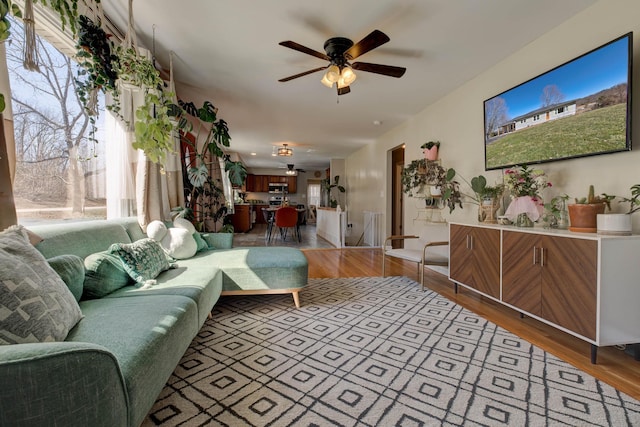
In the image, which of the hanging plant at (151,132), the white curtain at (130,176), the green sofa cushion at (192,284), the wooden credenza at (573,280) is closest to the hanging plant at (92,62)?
the hanging plant at (151,132)

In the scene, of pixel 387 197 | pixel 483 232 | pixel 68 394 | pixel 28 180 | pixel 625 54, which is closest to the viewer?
pixel 68 394

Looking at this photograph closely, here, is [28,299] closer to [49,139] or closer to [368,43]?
[49,139]

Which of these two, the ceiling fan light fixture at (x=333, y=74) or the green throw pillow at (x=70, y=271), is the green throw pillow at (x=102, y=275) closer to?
the green throw pillow at (x=70, y=271)

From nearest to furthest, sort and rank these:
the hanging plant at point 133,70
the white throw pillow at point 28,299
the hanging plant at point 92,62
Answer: the white throw pillow at point 28,299 → the hanging plant at point 92,62 → the hanging plant at point 133,70

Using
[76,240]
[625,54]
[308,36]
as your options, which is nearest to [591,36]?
[625,54]

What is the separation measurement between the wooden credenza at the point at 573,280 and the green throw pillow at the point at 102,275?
293 cm

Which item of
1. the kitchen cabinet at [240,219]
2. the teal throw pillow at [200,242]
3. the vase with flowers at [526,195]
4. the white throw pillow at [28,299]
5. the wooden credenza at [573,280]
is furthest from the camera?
the kitchen cabinet at [240,219]

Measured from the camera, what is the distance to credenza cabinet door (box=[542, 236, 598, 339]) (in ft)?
5.63

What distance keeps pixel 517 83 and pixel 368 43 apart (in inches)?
65.3

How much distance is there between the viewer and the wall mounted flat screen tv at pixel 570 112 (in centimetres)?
185

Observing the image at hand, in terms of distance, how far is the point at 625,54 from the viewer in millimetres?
1812

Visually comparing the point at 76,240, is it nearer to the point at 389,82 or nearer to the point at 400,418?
the point at 400,418

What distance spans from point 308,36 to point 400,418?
291 cm

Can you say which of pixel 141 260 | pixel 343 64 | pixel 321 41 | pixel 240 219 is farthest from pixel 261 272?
pixel 240 219
